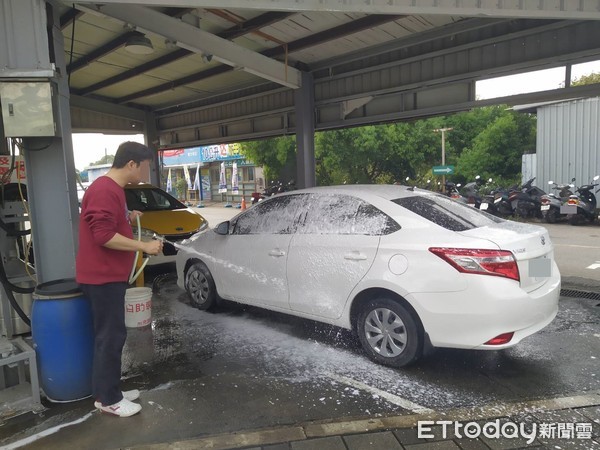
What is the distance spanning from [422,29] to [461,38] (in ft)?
2.08

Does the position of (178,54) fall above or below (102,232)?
above

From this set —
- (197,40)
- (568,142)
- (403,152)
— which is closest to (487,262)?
(197,40)

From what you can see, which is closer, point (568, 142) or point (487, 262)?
point (487, 262)

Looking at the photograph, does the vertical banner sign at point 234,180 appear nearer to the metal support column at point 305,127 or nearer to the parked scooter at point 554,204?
the parked scooter at point 554,204

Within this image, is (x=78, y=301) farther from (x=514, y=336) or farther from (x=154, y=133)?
(x=154, y=133)

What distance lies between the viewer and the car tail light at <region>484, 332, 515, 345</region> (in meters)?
3.34

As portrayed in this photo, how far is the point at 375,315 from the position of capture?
3836mm

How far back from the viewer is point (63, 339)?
323 cm

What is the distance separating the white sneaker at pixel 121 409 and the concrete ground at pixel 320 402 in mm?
41

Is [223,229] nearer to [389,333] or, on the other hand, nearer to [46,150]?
[46,150]

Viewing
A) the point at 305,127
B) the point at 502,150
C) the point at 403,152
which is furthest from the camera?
the point at 502,150

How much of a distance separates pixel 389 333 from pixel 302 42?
5268 millimetres

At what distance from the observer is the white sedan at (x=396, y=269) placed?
3348mm

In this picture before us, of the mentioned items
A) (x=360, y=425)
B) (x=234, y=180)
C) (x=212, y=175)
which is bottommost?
(x=360, y=425)
